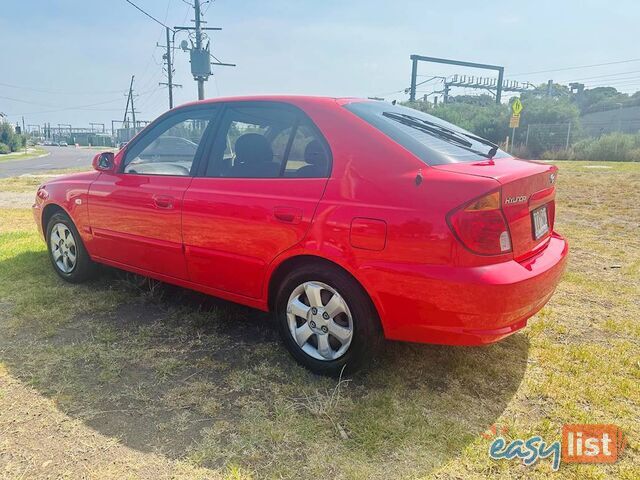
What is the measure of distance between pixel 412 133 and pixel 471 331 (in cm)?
120

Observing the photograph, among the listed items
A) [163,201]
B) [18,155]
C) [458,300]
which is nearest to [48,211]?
[163,201]

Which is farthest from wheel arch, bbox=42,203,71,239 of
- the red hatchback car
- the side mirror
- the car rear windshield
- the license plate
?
the license plate

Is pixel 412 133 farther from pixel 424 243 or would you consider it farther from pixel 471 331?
pixel 471 331

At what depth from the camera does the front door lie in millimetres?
3391

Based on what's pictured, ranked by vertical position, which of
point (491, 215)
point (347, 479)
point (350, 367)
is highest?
point (491, 215)

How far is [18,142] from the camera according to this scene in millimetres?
60531

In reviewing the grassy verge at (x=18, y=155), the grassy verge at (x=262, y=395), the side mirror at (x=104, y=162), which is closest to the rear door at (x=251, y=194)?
the grassy verge at (x=262, y=395)

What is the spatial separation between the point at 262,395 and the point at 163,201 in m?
1.63

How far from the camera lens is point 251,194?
9.57ft

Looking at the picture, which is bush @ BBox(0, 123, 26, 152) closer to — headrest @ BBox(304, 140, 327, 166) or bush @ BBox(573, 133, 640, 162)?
bush @ BBox(573, 133, 640, 162)

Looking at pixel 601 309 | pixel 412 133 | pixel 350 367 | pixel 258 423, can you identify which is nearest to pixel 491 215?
pixel 412 133

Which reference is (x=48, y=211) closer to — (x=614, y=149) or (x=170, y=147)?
(x=170, y=147)

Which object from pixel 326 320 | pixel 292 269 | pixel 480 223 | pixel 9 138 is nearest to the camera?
pixel 480 223

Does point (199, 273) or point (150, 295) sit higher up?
point (199, 273)
